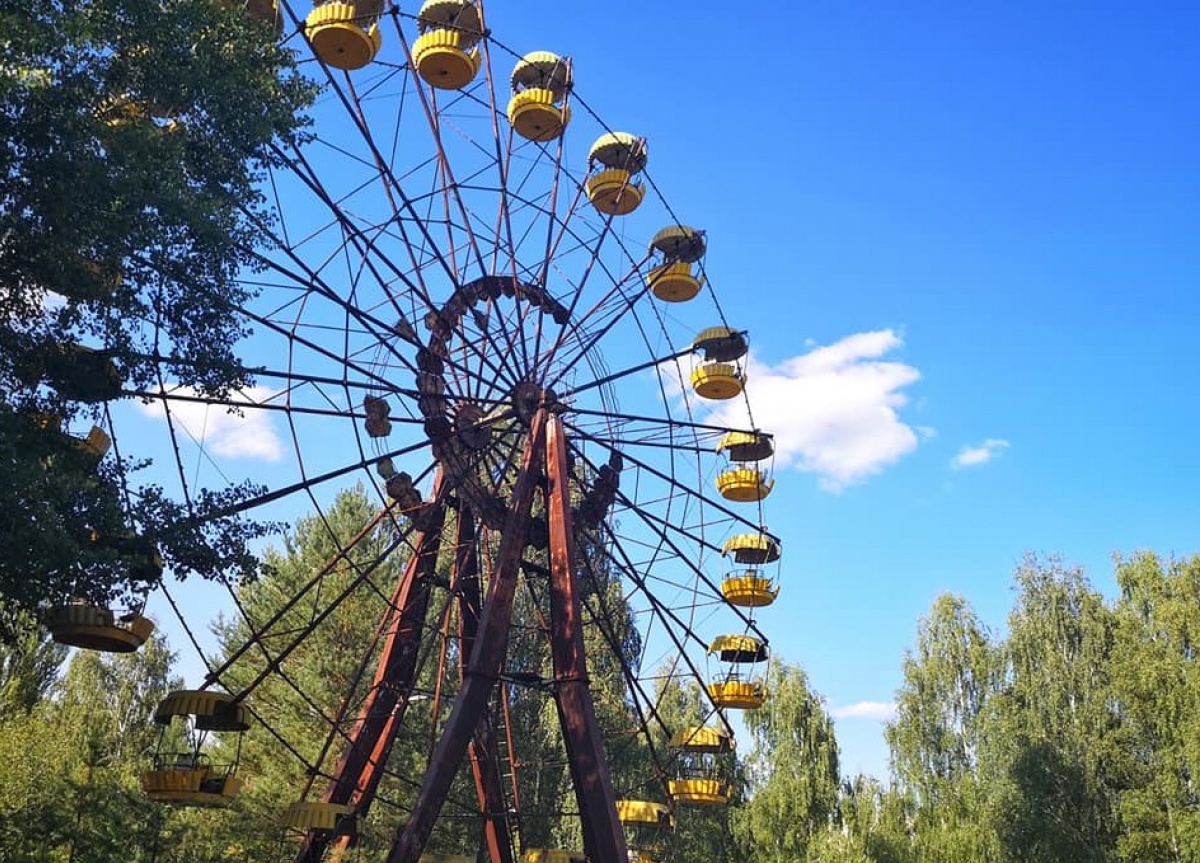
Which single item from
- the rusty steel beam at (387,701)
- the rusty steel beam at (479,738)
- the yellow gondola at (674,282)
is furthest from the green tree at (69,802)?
the yellow gondola at (674,282)

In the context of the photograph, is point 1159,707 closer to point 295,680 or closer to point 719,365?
point 719,365

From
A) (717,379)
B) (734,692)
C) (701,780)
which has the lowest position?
(701,780)

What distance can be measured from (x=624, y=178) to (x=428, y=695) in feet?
35.8

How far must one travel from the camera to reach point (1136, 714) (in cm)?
3222

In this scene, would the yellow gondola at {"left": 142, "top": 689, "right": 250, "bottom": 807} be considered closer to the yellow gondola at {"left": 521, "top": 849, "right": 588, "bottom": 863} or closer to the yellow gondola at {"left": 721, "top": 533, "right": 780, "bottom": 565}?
the yellow gondola at {"left": 521, "top": 849, "right": 588, "bottom": 863}

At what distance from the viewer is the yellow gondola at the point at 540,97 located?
18.9 meters

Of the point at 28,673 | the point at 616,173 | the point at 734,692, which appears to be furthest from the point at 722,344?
the point at 28,673

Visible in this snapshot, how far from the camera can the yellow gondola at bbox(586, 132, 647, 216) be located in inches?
831

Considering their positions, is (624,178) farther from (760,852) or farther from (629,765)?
(760,852)

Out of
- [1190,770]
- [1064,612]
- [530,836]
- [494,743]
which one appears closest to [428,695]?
[494,743]

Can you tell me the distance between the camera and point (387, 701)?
53.7 ft

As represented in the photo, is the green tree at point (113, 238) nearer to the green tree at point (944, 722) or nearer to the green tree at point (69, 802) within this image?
the green tree at point (69, 802)

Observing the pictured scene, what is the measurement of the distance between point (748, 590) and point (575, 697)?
7.90 metres

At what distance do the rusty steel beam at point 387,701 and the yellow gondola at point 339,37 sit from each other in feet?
23.4
